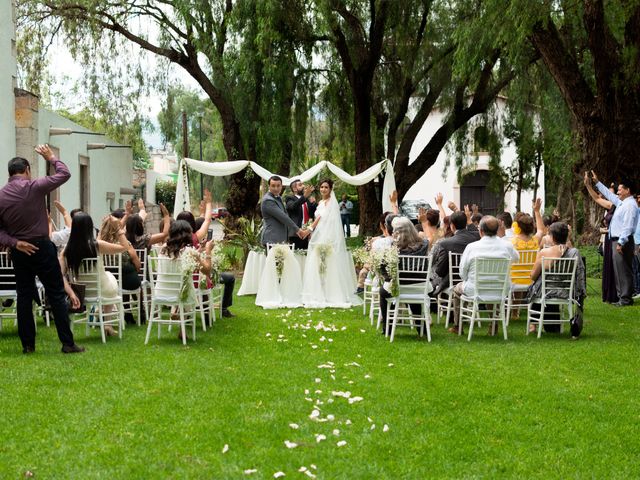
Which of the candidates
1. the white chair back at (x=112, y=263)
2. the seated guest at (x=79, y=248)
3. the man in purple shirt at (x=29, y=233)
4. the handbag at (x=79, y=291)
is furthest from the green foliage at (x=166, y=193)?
the man in purple shirt at (x=29, y=233)

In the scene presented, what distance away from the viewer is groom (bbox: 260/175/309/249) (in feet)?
43.1

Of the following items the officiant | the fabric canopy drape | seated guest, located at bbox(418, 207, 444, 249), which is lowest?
seated guest, located at bbox(418, 207, 444, 249)

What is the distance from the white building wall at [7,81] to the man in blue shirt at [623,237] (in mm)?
11723

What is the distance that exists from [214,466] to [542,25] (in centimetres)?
1171

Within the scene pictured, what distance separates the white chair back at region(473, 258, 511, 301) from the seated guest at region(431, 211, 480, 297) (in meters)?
0.91

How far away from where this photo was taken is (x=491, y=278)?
31.0 feet

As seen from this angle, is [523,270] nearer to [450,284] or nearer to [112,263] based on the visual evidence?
[450,284]

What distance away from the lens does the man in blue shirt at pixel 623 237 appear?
1216cm

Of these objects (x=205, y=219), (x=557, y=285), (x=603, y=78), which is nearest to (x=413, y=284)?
(x=557, y=285)

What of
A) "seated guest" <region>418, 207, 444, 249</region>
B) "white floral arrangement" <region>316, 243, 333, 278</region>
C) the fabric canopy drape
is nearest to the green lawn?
"seated guest" <region>418, 207, 444, 249</region>

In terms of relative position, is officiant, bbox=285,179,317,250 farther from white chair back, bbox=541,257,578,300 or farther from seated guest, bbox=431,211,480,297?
white chair back, bbox=541,257,578,300

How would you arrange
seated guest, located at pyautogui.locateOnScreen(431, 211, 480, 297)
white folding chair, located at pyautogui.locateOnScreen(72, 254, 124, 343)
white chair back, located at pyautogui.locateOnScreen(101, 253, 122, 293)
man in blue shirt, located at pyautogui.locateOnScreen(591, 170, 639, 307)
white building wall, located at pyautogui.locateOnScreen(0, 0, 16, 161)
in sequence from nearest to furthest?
1. white folding chair, located at pyautogui.locateOnScreen(72, 254, 124, 343)
2. white chair back, located at pyautogui.locateOnScreen(101, 253, 122, 293)
3. seated guest, located at pyautogui.locateOnScreen(431, 211, 480, 297)
4. man in blue shirt, located at pyautogui.locateOnScreen(591, 170, 639, 307)
5. white building wall, located at pyautogui.locateOnScreen(0, 0, 16, 161)

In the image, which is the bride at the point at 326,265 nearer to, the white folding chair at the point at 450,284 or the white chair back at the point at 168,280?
the white folding chair at the point at 450,284

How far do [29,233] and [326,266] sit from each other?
18.5ft
